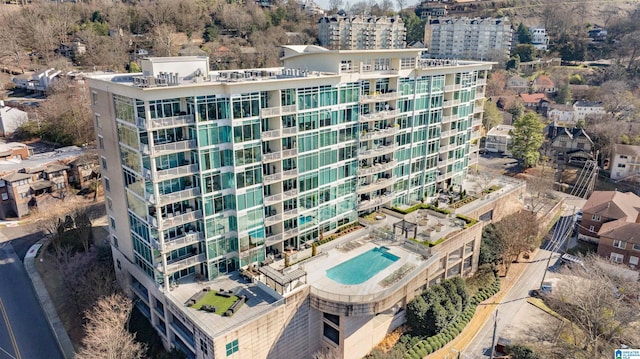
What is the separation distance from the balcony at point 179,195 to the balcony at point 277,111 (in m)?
8.66

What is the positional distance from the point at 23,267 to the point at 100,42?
298 ft

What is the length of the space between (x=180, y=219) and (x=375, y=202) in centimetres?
2361

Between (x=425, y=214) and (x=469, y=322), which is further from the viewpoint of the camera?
(x=425, y=214)

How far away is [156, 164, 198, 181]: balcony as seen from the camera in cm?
3450

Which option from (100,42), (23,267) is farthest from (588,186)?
(100,42)

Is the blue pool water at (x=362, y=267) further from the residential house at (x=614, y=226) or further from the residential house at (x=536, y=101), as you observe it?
the residential house at (x=536, y=101)

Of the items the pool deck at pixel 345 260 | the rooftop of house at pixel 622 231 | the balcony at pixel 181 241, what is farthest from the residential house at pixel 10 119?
the rooftop of house at pixel 622 231

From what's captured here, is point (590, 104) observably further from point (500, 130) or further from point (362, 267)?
point (362, 267)

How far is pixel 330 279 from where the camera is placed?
127 feet

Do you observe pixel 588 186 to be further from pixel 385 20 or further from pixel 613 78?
pixel 385 20

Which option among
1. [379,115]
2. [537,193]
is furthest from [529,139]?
[379,115]

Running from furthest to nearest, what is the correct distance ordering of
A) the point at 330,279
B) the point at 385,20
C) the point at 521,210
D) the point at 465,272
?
the point at 385,20, the point at 521,210, the point at 465,272, the point at 330,279

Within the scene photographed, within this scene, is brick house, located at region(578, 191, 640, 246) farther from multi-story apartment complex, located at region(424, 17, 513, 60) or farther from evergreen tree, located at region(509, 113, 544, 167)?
multi-story apartment complex, located at region(424, 17, 513, 60)

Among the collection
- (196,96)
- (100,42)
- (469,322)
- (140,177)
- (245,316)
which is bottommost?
(469,322)
